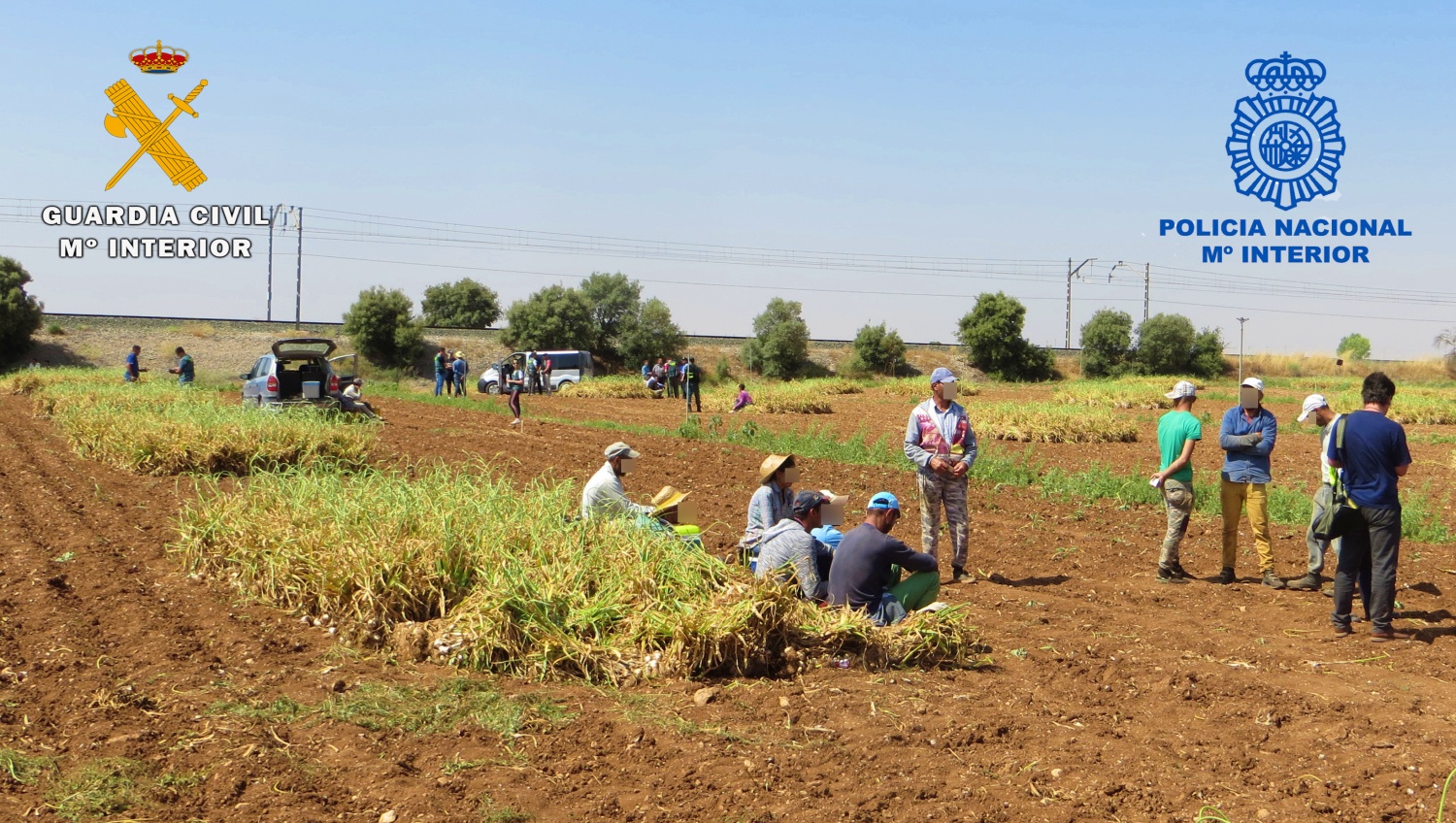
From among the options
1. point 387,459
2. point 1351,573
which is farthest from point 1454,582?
point 387,459

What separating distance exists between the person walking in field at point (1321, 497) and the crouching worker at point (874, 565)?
2868mm

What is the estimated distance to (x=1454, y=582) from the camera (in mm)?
8500

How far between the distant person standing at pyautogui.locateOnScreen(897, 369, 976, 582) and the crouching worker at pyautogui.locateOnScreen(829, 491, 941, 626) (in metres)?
1.75

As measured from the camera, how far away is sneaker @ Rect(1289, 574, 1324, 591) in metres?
8.33

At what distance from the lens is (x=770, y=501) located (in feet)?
23.7

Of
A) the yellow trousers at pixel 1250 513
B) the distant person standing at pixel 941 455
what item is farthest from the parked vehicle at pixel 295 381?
the yellow trousers at pixel 1250 513

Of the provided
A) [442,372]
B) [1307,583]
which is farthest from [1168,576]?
[442,372]

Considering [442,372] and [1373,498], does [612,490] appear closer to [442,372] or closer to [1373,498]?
[1373,498]

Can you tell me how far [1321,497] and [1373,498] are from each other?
126 cm

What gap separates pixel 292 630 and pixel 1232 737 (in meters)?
4.84

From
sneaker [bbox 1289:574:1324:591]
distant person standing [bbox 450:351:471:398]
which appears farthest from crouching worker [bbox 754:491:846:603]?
distant person standing [bbox 450:351:471:398]

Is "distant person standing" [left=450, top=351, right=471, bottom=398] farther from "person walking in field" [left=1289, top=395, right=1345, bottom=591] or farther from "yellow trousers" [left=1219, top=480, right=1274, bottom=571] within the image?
"person walking in field" [left=1289, top=395, right=1345, bottom=591]

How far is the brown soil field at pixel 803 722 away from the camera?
4207 millimetres

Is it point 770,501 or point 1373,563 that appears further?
point 770,501
